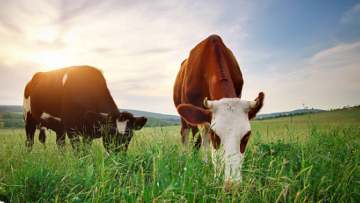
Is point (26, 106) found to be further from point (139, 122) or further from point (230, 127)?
point (230, 127)

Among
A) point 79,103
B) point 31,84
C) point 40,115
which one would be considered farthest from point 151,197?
point 31,84

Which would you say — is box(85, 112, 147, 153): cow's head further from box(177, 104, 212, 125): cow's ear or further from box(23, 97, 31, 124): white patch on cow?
box(23, 97, 31, 124): white patch on cow

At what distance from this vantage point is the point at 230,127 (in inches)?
117

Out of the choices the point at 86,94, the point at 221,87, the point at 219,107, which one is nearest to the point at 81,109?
the point at 86,94

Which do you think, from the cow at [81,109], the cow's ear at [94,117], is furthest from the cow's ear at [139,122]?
the cow's ear at [94,117]

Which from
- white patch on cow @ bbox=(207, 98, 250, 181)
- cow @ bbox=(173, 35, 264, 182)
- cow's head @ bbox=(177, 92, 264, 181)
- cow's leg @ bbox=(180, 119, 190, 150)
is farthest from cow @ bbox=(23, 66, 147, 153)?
white patch on cow @ bbox=(207, 98, 250, 181)

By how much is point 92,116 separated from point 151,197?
4.26 m

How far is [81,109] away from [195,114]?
4.24 meters

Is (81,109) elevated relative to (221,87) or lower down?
lower down

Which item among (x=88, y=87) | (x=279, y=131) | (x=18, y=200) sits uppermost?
(x=88, y=87)

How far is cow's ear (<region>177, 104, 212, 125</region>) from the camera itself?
137 inches

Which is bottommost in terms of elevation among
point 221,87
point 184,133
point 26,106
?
point 184,133

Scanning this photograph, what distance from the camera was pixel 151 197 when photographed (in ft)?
6.20

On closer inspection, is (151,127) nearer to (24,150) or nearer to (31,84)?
(24,150)
